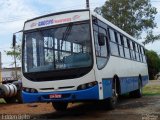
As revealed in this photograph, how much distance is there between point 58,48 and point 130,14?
1638 inches

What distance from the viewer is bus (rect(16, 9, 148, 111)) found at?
Answer: 40.4ft

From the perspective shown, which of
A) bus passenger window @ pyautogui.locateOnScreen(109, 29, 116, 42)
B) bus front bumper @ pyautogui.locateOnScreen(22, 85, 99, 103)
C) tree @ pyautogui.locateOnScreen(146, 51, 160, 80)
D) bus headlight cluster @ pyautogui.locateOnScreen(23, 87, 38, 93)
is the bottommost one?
bus front bumper @ pyautogui.locateOnScreen(22, 85, 99, 103)

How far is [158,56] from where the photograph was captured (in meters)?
62.6

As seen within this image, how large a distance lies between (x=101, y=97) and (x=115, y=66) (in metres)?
2.86

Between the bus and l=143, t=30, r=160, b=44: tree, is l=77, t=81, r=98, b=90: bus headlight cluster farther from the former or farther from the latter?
l=143, t=30, r=160, b=44: tree

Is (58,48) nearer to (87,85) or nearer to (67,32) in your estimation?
(67,32)

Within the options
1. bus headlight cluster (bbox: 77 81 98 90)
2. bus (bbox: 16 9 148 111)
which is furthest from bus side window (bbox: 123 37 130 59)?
bus headlight cluster (bbox: 77 81 98 90)

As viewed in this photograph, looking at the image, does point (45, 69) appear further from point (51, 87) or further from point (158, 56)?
point (158, 56)

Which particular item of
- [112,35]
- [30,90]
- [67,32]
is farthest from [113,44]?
[30,90]

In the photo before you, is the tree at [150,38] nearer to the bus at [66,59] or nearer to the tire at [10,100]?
the tire at [10,100]

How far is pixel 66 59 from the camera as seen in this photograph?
1264 cm

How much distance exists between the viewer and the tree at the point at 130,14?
174ft

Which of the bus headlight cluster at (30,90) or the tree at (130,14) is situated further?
the tree at (130,14)

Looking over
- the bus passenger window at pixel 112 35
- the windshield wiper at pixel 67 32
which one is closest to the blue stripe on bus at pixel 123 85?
the bus passenger window at pixel 112 35
